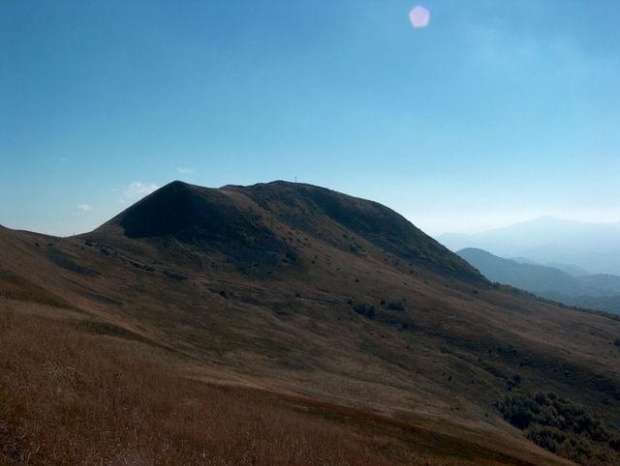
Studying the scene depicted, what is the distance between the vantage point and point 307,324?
259 feet

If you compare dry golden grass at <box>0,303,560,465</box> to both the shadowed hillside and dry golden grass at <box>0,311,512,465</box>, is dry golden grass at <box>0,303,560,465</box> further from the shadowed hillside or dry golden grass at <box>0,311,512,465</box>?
the shadowed hillside

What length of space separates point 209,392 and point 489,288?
13471 centimetres

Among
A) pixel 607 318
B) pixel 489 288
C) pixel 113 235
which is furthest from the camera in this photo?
pixel 489 288

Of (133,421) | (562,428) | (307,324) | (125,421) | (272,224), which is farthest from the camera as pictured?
(272,224)

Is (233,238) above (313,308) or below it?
above

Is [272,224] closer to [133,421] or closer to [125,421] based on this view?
[133,421]

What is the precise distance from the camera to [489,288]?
470 feet

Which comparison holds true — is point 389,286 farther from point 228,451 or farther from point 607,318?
point 228,451

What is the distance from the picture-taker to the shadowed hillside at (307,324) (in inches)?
1141

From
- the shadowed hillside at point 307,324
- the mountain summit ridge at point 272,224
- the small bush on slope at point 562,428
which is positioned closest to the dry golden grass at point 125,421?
the shadowed hillside at point 307,324

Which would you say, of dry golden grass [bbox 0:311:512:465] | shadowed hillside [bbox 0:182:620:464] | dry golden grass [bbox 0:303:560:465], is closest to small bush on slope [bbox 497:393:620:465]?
shadowed hillside [bbox 0:182:620:464]

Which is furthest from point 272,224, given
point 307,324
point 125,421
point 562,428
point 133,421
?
point 125,421

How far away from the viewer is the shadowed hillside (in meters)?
29.0

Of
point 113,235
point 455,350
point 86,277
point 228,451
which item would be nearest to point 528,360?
point 455,350
